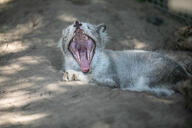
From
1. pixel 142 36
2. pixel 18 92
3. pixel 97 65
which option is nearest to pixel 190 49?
pixel 142 36

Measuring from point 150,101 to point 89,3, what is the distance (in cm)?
493

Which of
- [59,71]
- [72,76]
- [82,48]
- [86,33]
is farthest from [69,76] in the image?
[86,33]

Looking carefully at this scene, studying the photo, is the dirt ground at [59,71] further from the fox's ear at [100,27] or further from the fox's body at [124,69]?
the fox's ear at [100,27]

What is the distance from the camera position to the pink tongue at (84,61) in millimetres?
5068

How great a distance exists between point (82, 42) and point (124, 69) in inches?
40.0

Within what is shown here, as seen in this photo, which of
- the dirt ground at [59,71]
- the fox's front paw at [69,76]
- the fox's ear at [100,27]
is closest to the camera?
the dirt ground at [59,71]

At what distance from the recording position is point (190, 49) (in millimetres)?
6656

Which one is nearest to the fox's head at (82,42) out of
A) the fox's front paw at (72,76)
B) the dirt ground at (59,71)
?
the fox's front paw at (72,76)

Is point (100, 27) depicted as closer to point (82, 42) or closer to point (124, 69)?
point (82, 42)

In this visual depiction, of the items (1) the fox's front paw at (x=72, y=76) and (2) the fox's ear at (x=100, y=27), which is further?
(2) the fox's ear at (x=100, y=27)

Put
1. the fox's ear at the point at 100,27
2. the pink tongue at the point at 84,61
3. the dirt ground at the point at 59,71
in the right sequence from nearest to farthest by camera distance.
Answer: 1. the dirt ground at the point at 59,71
2. the pink tongue at the point at 84,61
3. the fox's ear at the point at 100,27

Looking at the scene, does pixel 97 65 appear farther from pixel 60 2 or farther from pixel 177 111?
pixel 60 2

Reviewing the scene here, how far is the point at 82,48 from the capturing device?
5.40m

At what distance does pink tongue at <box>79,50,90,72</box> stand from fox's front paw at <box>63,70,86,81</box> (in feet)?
0.63
